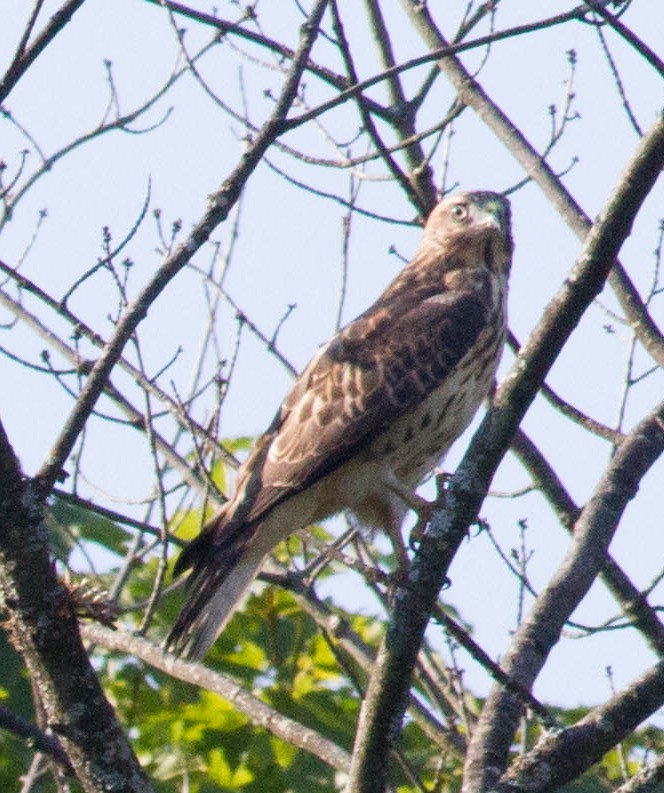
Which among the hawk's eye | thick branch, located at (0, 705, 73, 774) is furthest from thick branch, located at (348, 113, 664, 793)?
the hawk's eye

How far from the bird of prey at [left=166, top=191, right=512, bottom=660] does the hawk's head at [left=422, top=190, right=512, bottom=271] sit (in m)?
0.50

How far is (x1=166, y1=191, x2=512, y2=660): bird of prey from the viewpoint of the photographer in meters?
4.71

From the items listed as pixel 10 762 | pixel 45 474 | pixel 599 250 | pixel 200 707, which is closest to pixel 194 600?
pixel 200 707

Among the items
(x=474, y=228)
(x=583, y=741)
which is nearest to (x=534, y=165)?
(x=474, y=228)

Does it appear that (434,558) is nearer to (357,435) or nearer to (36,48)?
(36,48)

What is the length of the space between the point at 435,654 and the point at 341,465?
0.83 meters

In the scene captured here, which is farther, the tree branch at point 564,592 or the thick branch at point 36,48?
the tree branch at point 564,592

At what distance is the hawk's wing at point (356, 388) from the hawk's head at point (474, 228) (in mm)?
562

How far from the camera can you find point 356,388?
5227 millimetres

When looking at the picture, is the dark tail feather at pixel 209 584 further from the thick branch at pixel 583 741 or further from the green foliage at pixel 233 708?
the thick branch at pixel 583 741

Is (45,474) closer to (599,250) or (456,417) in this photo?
(599,250)

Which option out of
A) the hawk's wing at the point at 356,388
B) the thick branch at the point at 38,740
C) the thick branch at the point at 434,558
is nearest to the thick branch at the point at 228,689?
the hawk's wing at the point at 356,388

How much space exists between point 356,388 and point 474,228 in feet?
4.31

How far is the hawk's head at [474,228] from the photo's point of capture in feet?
20.2
